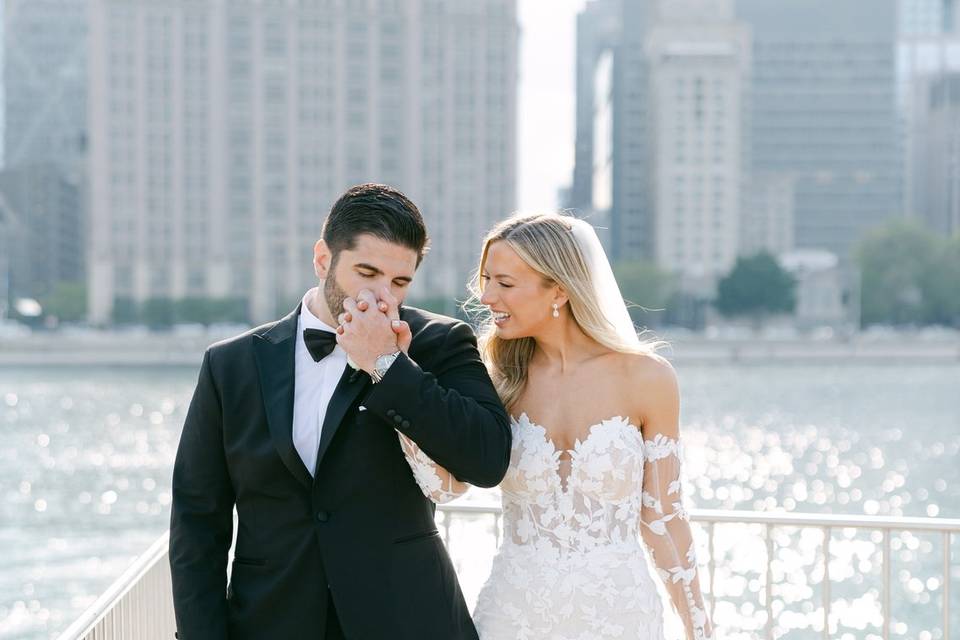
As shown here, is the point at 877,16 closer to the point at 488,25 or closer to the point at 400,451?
the point at 488,25

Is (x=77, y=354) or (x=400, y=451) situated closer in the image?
(x=400, y=451)

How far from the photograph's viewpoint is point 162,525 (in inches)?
726

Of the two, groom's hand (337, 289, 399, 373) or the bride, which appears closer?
groom's hand (337, 289, 399, 373)

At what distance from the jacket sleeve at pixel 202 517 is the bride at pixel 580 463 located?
2.41 feet

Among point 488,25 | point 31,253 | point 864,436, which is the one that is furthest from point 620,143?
point 864,436

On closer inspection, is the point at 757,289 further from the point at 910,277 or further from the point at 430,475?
the point at 430,475

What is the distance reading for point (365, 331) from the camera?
215 cm

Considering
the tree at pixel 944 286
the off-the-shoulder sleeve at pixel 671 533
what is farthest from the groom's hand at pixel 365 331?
the tree at pixel 944 286

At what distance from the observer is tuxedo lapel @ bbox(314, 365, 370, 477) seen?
2.23 meters

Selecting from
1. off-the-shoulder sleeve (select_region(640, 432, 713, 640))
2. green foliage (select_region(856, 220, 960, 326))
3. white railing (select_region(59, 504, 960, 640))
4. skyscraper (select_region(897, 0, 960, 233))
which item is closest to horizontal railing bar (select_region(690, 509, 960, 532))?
white railing (select_region(59, 504, 960, 640))

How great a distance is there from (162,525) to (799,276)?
80202 millimetres

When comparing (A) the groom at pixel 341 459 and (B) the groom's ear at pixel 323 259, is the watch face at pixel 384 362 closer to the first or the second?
(A) the groom at pixel 341 459

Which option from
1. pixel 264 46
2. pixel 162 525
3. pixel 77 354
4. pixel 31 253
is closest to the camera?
pixel 162 525

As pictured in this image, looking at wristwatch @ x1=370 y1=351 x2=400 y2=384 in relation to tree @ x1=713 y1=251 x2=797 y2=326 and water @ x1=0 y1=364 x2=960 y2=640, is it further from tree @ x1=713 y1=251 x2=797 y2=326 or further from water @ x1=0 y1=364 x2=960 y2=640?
tree @ x1=713 y1=251 x2=797 y2=326
